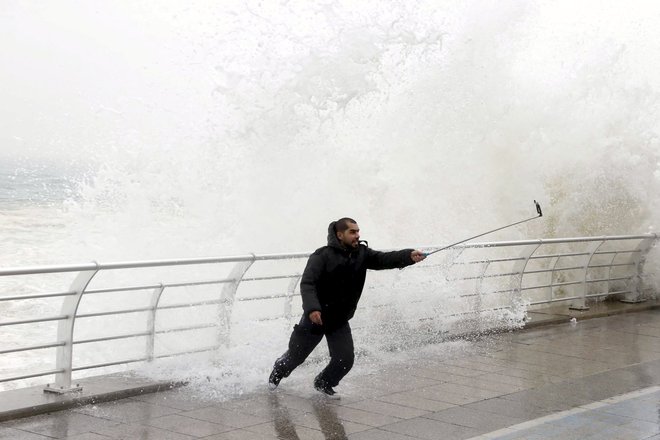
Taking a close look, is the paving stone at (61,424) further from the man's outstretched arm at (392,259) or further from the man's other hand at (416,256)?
the man's other hand at (416,256)

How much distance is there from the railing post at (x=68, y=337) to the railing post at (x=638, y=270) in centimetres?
1062

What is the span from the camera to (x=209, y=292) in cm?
1491

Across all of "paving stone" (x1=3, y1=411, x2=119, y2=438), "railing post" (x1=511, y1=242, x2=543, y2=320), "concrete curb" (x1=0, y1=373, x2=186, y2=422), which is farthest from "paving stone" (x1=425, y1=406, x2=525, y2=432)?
"railing post" (x1=511, y1=242, x2=543, y2=320)

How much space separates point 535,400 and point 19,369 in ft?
33.9

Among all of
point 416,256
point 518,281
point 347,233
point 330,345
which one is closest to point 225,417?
point 330,345

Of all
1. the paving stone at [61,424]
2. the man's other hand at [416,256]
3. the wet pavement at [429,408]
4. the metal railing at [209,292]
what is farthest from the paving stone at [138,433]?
the man's other hand at [416,256]

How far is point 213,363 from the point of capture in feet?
29.3

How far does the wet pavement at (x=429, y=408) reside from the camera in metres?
6.90

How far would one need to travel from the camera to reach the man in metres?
7.84

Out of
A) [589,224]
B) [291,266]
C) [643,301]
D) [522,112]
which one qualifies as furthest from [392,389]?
[522,112]

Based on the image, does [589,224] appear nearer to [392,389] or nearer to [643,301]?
[643,301]

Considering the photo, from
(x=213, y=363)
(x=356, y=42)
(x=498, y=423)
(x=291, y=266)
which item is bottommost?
(x=498, y=423)

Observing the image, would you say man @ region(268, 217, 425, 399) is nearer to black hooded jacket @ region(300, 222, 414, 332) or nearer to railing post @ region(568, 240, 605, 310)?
black hooded jacket @ region(300, 222, 414, 332)

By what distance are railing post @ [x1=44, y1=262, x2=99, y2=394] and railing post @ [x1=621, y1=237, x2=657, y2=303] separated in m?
10.6
